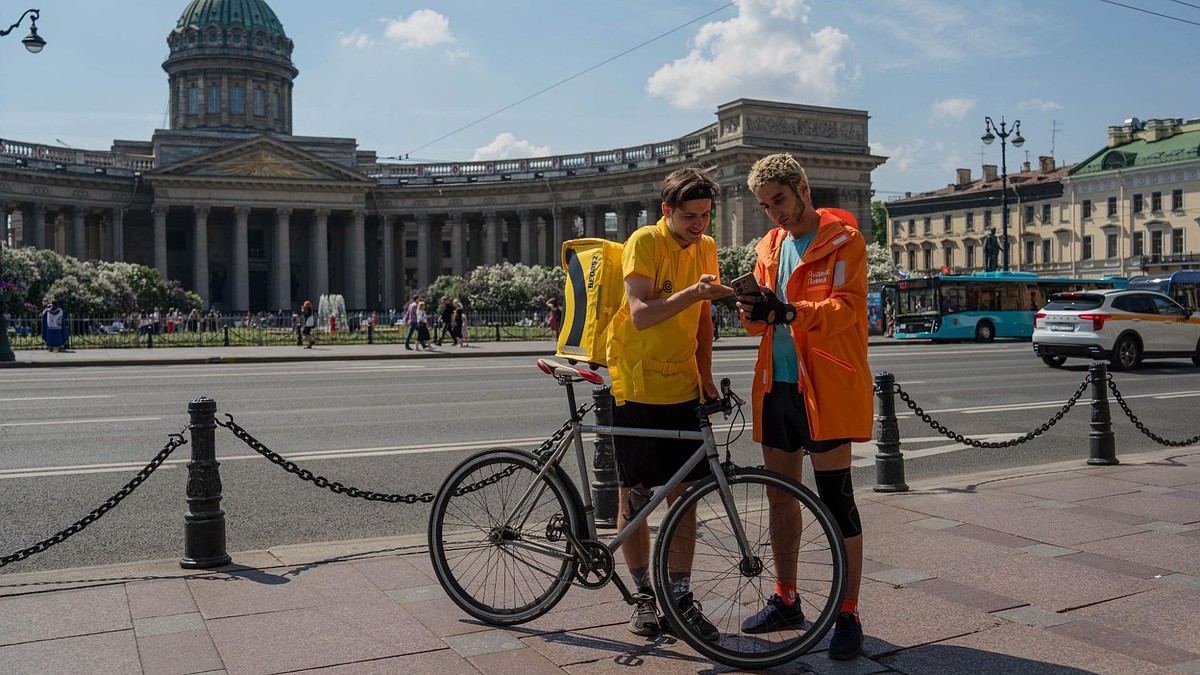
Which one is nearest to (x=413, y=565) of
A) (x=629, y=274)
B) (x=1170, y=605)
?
(x=629, y=274)

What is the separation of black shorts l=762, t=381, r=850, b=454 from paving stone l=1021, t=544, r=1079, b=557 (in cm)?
237

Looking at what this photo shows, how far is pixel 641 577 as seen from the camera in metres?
5.34

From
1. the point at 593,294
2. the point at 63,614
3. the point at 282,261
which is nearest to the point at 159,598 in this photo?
the point at 63,614

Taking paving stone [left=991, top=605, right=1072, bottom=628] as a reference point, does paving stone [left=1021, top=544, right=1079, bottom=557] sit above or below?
above

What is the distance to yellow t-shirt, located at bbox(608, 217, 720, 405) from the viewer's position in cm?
515

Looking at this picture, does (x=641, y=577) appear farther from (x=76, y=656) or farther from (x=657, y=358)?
(x=76, y=656)

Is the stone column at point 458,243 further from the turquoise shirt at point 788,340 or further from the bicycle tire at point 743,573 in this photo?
the bicycle tire at point 743,573

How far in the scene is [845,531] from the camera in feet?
16.4

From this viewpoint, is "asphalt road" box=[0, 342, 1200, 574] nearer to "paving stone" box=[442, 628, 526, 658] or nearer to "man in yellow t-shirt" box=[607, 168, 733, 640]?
"paving stone" box=[442, 628, 526, 658]

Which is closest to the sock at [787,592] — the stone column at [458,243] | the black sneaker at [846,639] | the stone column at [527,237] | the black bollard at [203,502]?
the black sneaker at [846,639]

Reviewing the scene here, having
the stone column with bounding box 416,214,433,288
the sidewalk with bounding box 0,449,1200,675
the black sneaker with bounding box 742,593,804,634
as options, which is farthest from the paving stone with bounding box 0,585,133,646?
the stone column with bounding box 416,214,433,288

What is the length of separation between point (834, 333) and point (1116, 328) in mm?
21621

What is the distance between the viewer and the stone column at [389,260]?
93481 millimetres

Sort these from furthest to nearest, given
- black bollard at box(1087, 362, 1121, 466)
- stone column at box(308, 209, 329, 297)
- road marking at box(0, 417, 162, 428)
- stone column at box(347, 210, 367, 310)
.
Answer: stone column at box(347, 210, 367, 310) < stone column at box(308, 209, 329, 297) < road marking at box(0, 417, 162, 428) < black bollard at box(1087, 362, 1121, 466)
